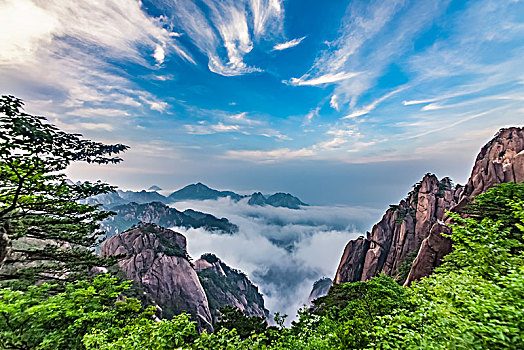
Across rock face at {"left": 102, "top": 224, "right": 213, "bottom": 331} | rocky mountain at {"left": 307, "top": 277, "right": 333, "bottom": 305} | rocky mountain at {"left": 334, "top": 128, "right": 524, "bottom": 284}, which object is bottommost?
rocky mountain at {"left": 307, "top": 277, "right": 333, "bottom": 305}

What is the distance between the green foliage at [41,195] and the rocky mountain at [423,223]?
33501 millimetres

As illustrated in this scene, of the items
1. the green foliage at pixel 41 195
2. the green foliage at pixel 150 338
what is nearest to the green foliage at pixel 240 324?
the green foliage at pixel 41 195

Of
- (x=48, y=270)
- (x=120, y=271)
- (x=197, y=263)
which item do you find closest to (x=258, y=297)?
(x=197, y=263)

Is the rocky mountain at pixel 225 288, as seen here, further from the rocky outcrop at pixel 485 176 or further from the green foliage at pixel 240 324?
the rocky outcrop at pixel 485 176

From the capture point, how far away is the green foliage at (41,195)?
1009 centimetres

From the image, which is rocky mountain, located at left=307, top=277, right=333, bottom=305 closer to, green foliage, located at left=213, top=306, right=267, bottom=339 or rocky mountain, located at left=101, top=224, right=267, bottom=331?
rocky mountain, located at left=101, top=224, right=267, bottom=331

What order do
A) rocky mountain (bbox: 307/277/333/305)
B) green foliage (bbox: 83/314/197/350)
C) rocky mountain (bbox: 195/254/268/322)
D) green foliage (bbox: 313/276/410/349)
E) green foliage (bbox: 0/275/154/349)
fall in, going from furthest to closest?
rocky mountain (bbox: 307/277/333/305), rocky mountain (bbox: 195/254/268/322), green foliage (bbox: 313/276/410/349), green foliage (bbox: 0/275/154/349), green foliage (bbox: 83/314/197/350)

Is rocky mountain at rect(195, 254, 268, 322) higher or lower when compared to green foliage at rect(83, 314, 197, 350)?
lower

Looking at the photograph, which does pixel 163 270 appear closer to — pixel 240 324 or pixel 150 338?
pixel 240 324

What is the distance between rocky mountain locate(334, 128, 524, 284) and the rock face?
120ft

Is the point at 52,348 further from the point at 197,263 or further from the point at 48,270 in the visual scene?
the point at 197,263

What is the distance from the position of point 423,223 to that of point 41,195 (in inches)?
1996

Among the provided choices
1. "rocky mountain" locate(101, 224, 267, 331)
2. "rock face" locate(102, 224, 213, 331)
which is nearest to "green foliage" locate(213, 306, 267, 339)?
"rocky mountain" locate(101, 224, 267, 331)

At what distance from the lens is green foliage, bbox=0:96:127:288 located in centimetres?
1009
